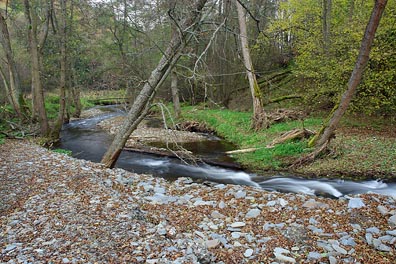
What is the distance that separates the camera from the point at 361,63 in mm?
7363

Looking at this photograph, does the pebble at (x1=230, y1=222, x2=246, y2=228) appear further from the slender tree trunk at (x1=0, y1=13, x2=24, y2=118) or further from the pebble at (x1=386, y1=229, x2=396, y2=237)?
the slender tree trunk at (x1=0, y1=13, x2=24, y2=118)

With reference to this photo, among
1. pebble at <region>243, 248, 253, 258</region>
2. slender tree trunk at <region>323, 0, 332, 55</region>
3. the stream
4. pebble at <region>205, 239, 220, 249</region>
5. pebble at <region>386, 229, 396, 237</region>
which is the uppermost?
slender tree trunk at <region>323, 0, 332, 55</region>

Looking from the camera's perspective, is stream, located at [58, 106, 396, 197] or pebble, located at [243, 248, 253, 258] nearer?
pebble, located at [243, 248, 253, 258]

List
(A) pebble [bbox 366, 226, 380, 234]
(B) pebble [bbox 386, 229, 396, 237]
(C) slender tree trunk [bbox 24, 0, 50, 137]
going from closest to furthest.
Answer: (B) pebble [bbox 386, 229, 396, 237] < (A) pebble [bbox 366, 226, 380, 234] < (C) slender tree trunk [bbox 24, 0, 50, 137]

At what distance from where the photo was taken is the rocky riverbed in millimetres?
3711

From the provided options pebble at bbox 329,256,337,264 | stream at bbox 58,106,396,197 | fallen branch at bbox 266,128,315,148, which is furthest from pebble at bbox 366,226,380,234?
fallen branch at bbox 266,128,315,148

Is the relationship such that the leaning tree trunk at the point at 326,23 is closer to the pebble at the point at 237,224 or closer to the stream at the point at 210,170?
the stream at the point at 210,170

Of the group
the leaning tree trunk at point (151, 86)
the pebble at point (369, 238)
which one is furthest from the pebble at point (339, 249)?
the leaning tree trunk at point (151, 86)

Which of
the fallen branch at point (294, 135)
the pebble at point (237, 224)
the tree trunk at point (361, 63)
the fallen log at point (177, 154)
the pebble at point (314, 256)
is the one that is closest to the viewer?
the pebble at point (314, 256)

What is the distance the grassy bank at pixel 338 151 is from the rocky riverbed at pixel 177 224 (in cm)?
265

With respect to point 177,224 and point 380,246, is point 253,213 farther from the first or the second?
point 380,246

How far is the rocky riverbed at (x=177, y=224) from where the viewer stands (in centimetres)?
371

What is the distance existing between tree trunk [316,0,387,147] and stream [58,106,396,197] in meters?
1.64

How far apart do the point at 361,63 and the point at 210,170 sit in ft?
16.7
